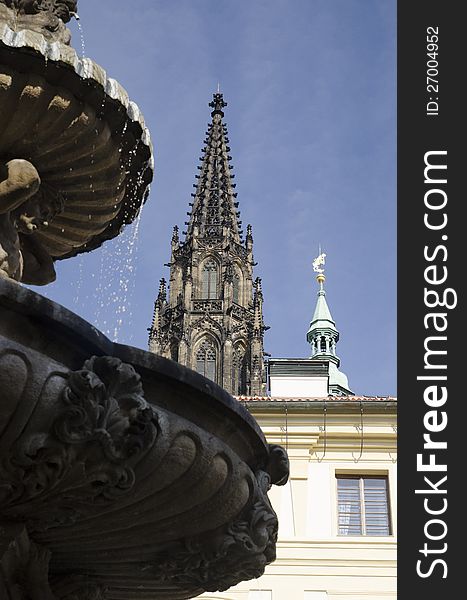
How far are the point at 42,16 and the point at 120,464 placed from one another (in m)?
2.84

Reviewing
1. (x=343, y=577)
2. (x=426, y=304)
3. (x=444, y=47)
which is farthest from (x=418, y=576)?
(x=444, y=47)

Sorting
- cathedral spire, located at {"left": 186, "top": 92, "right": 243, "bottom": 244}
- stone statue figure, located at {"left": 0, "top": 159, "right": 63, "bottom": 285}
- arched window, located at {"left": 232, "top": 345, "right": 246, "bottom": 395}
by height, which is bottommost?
stone statue figure, located at {"left": 0, "top": 159, "right": 63, "bottom": 285}

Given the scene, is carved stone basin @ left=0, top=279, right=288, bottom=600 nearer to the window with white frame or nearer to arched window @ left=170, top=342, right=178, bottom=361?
the window with white frame

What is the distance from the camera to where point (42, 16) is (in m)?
5.85

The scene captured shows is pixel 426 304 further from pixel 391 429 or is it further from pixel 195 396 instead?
pixel 391 429

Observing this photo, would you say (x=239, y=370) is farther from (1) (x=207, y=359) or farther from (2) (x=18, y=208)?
(2) (x=18, y=208)

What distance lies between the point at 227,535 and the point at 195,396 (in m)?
0.75

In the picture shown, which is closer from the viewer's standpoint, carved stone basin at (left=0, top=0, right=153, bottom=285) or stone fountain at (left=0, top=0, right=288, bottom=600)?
stone fountain at (left=0, top=0, right=288, bottom=600)

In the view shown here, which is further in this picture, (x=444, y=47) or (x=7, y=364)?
(x=444, y=47)

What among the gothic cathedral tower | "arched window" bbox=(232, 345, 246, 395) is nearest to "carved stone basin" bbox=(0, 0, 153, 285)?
the gothic cathedral tower

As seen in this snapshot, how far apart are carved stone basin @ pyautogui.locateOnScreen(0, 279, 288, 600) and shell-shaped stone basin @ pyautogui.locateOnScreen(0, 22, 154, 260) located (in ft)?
5.08

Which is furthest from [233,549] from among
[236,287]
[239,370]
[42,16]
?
[236,287]

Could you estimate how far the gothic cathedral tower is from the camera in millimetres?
75812

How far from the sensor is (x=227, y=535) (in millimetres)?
4797
